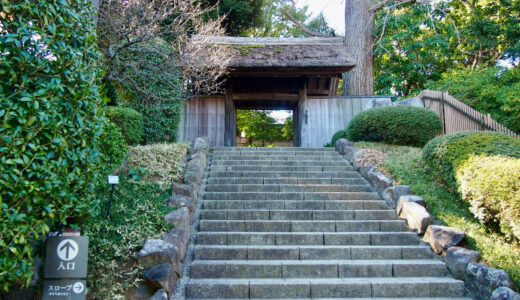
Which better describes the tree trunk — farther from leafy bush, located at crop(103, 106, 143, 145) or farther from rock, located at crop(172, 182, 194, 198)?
rock, located at crop(172, 182, 194, 198)

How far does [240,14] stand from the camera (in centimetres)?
1397

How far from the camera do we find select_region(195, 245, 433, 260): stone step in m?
4.54

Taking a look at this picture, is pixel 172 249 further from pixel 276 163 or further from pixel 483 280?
pixel 276 163

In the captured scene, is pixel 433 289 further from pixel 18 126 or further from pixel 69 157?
pixel 18 126

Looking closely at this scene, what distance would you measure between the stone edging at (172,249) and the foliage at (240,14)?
9298 mm

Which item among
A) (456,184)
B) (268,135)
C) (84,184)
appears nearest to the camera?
(84,184)

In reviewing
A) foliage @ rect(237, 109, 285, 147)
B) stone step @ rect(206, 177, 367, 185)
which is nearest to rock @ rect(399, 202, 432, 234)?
stone step @ rect(206, 177, 367, 185)

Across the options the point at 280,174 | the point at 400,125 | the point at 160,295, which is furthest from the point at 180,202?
the point at 400,125

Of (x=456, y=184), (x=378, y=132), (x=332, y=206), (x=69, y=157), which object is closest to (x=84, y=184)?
(x=69, y=157)

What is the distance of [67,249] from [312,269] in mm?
2708

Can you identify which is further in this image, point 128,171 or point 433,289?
point 128,171

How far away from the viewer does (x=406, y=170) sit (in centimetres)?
654

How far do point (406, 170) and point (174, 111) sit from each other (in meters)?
5.65

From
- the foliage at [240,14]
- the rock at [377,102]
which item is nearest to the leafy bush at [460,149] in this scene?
the rock at [377,102]
